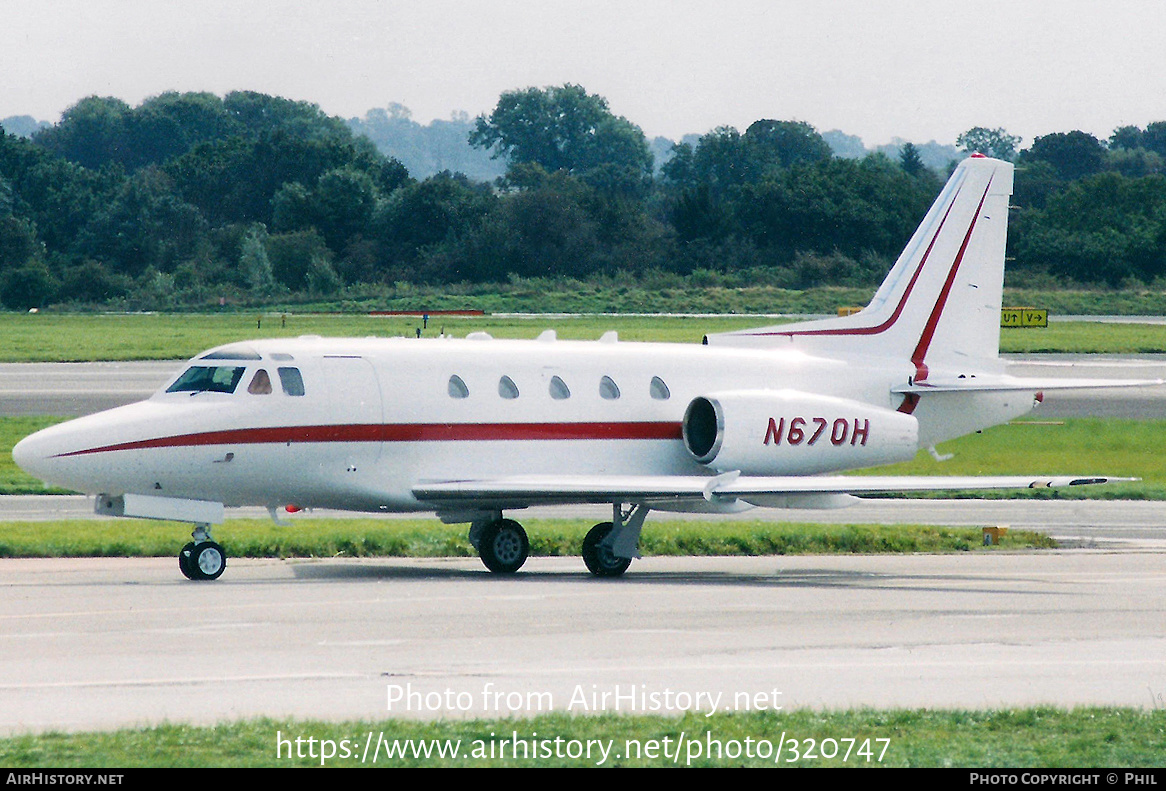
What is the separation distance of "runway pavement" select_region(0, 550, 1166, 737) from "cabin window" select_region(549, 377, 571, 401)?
100 inches

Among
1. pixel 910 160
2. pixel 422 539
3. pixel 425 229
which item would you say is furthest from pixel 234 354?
pixel 910 160

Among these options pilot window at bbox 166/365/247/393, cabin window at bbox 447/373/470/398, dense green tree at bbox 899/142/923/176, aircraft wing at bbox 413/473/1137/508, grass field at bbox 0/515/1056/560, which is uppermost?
dense green tree at bbox 899/142/923/176

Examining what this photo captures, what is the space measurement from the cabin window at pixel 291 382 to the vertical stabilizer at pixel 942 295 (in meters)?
7.73

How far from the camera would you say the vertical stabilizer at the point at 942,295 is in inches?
1093

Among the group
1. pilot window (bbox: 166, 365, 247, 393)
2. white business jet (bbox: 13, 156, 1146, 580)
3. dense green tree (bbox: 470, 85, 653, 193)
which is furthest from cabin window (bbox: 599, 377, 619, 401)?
dense green tree (bbox: 470, 85, 653, 193)

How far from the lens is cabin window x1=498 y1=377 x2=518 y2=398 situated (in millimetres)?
24022

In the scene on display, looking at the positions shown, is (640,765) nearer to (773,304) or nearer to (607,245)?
(773,304)

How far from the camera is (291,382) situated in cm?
2247

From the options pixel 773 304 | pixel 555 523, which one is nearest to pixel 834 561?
pixel 555 523

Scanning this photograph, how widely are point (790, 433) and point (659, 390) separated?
6.58 feet

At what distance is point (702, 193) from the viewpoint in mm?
105875

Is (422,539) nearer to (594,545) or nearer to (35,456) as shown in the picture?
(594,545)

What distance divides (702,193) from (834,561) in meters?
82.2

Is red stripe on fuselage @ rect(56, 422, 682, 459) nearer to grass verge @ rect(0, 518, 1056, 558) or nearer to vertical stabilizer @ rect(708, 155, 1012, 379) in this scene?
grass verge @ rect(0, 518, 1056, 558)
